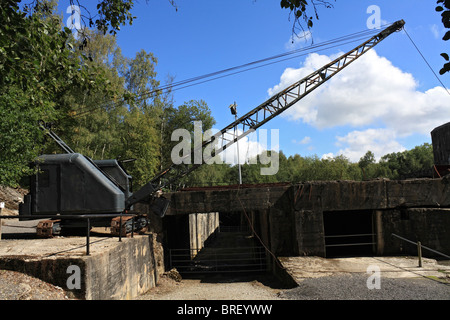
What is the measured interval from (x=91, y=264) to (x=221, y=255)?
14899mm

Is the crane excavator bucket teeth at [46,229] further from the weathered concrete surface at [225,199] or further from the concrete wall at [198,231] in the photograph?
the concrete wall at [198,231]

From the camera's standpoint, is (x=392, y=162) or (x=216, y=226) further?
(x=392, y=162)

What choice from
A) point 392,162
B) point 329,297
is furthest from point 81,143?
point 392,162

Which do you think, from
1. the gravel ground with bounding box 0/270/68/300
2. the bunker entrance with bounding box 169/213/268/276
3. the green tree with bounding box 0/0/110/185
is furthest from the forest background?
the bunker entrance with bounding box 169/213/268/276

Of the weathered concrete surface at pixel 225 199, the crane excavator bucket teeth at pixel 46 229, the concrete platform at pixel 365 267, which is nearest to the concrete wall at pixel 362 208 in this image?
the weathered concrete surface at pixel 225 199

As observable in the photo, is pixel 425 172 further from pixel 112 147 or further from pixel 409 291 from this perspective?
pixel 112 147

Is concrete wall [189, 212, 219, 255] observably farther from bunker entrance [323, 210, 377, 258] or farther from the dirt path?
bunker entrance [323, 210, 377, 258]

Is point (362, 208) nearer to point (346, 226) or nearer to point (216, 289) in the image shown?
point (346, 226)

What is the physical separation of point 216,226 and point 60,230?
2394 centimetres

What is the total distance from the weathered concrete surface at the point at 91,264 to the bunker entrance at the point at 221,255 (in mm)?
3540

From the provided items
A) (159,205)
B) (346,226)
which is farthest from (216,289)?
(346,226)
